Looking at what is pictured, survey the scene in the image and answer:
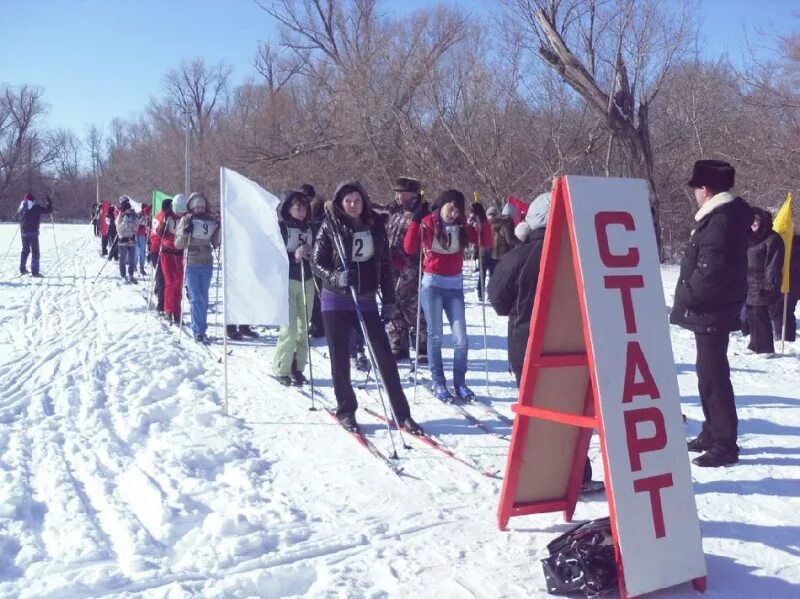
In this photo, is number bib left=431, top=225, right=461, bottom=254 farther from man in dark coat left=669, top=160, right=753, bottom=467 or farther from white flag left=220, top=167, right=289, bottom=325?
man in dark coat left=669, top=160, right=753, bottom=467

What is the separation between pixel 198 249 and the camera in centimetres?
1000

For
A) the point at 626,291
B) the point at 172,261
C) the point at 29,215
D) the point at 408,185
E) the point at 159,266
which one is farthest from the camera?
the point at 29,215

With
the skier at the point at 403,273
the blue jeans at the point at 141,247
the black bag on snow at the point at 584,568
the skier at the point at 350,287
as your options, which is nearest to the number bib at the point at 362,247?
the skier at the point at 350,287

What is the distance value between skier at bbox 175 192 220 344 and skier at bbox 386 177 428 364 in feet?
8.43

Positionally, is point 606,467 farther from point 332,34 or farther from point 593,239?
point 332,34

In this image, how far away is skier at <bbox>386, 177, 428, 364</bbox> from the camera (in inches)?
329

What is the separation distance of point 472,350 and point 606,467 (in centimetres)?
657

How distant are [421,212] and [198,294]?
3716mm

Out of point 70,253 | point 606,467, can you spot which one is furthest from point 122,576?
point 70,253

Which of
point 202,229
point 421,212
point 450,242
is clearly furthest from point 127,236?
point 450,242

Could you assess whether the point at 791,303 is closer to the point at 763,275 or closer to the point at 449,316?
the point at 763,275

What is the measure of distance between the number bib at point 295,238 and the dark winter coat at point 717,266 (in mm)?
4257

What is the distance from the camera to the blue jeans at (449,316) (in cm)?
698

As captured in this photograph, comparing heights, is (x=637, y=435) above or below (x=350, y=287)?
below
